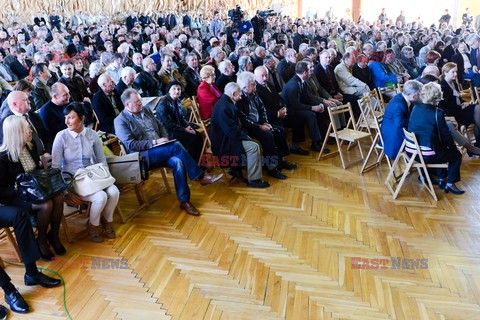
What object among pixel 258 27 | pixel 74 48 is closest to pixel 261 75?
pixel 74 48

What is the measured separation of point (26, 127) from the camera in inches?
118

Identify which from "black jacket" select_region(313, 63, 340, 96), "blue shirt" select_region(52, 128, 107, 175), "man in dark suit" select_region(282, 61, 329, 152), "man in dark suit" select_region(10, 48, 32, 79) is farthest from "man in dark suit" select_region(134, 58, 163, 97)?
"man in dark suit" select_region(10, 48, 32, 79)

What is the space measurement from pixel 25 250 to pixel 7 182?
59cm

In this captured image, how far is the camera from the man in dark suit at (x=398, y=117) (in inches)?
168

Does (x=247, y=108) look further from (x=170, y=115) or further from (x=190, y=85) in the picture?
(x=190, y=85)

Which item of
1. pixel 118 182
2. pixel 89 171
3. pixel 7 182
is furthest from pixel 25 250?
pixel 118 182

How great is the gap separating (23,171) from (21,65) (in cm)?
567

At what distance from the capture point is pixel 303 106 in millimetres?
5555

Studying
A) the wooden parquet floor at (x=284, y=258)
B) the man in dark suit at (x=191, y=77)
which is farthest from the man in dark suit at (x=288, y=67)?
the wooden parquet floor at (x=284, y=258)

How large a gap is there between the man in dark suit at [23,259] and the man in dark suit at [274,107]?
328 cm

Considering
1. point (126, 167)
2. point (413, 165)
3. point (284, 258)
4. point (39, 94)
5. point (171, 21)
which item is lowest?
point (284, 258)

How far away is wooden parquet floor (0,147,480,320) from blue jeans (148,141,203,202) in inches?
9.5

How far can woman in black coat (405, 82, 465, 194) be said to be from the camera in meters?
3.90

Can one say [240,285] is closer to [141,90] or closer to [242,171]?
[242,171]
